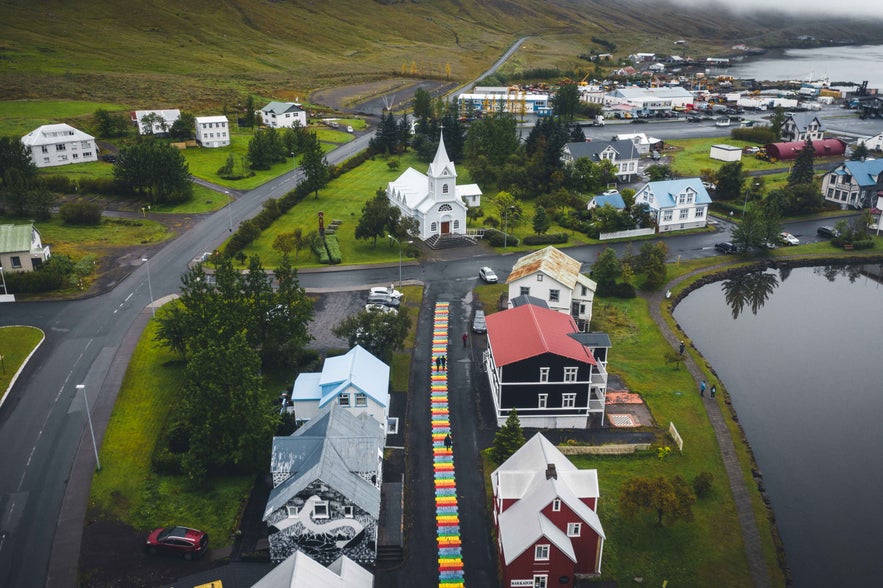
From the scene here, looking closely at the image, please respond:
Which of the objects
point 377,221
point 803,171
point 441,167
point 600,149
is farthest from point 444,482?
point 803,171

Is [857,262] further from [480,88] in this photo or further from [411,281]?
[480,88]

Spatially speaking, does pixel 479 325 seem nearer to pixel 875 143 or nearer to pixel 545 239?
pixel 545 239

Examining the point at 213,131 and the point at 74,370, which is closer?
the point at 74,370

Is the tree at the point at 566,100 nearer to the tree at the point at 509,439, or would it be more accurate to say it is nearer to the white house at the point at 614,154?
the white house at the point at 614,154

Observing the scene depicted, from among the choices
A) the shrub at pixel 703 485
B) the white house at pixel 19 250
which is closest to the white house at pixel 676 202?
the shrub at pixel 703 485

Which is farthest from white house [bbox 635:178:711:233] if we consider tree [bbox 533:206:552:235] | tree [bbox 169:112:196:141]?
tree [bbox 169:112:196:141]
